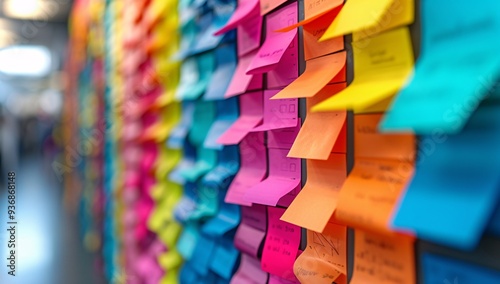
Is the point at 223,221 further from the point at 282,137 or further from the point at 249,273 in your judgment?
the point at 282,137

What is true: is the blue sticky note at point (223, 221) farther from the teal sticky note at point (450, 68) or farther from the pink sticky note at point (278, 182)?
the teal sticky note at point (450, 68)

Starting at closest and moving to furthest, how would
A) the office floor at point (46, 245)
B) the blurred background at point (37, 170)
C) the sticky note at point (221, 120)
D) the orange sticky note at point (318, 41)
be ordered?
the orange sticky note at point (318, 41), the sticky note at point (221, 120), the office floor at point (46, 245), the blurred background at point (37, 170)

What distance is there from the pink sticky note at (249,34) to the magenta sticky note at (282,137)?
151 millimetres

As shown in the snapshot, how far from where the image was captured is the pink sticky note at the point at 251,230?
77 centimetres

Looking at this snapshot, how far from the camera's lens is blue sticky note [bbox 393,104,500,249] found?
1.19 feet

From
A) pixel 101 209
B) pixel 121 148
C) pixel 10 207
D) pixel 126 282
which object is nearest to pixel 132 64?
pixel 121 148

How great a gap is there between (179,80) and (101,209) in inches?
63.6

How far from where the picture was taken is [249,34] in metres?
0.81

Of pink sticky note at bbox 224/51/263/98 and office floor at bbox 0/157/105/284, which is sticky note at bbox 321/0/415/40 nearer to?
pink sticky note at bbox 224/51/263/98

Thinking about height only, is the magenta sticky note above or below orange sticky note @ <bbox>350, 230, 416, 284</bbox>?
above

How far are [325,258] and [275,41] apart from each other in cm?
32

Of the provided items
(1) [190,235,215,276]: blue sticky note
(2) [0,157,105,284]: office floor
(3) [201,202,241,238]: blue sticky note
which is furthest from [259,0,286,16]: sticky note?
(2) [0,157,105,284]: office floor

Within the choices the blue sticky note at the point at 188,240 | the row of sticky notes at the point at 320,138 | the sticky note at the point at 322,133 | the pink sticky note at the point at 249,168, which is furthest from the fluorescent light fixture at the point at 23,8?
the sticky note at the point at 322,133

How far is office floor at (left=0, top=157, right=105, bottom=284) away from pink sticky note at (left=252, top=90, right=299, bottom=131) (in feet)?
2.27
